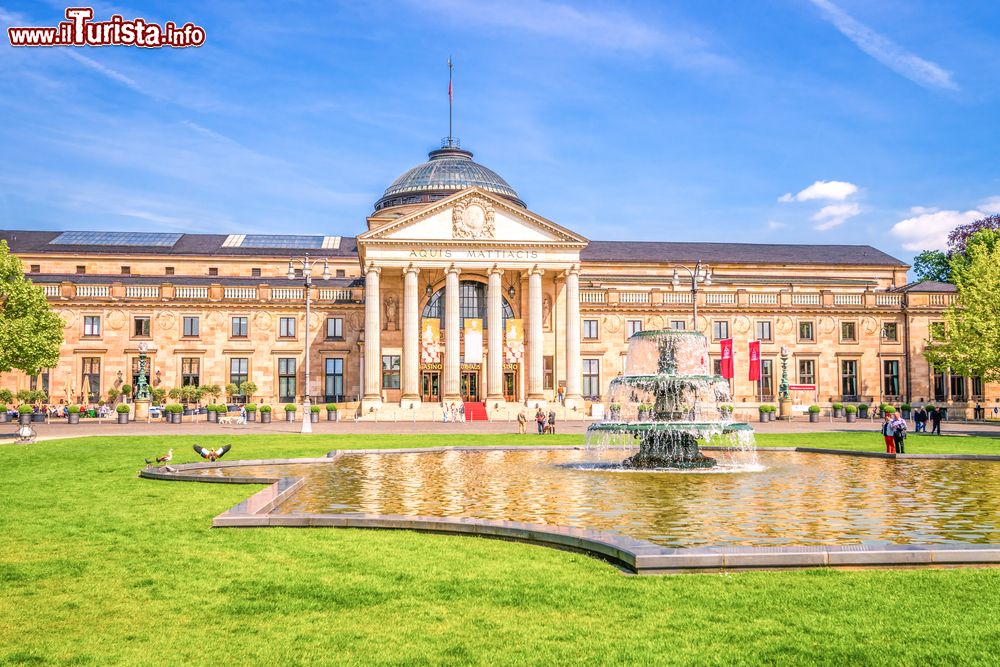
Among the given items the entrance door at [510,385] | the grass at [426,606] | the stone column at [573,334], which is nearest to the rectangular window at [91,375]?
the entrance door at [510,385]

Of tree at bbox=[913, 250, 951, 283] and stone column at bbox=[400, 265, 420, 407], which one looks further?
tree at bbox=[913, 250, 951, 283]

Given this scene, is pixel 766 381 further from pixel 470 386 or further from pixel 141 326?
pixel 141 326

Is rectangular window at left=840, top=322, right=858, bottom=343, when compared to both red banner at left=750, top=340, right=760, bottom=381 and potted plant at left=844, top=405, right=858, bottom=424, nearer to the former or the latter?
potted plant at left=844, top=405, right=858, bottom=424

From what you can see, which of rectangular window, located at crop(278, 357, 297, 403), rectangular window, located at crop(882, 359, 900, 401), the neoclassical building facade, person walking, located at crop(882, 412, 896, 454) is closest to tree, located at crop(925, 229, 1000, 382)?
the neoclassical building facade

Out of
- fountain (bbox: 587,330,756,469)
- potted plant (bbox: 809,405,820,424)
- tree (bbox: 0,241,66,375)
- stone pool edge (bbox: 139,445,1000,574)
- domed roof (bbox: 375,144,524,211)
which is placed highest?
domed roof (bbox: 375,144,524,211)

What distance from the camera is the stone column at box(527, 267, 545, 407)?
7138 centimetres

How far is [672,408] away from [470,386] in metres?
48.2

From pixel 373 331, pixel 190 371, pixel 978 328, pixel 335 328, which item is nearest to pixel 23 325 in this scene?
pixel 190 371

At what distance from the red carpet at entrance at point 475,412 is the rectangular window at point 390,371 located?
695cm

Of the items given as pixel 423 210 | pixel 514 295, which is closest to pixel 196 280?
pixel 423 210

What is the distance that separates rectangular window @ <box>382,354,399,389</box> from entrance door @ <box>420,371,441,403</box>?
2.23m

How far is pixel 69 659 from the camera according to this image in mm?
7438

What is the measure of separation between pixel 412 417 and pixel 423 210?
1627 cm

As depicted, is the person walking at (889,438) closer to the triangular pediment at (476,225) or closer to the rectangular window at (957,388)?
the triangular pediment at (476,225)
